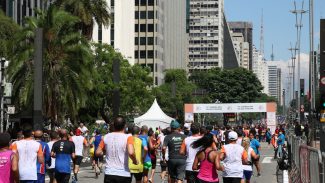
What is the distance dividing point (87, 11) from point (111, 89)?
19750mm

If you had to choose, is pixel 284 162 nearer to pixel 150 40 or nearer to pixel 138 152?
pixel 138 152

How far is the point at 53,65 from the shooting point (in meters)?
37.4

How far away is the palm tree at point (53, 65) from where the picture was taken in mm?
36906

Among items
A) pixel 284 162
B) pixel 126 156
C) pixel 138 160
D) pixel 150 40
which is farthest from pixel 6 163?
pixel 150 40

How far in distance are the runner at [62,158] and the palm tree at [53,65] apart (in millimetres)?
20107

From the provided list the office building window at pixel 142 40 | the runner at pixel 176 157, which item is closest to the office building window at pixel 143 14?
the office building window at pixel 142 40

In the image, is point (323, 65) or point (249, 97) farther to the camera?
point (249, 97)

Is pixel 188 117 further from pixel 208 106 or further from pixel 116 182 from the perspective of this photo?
pixel 116 182

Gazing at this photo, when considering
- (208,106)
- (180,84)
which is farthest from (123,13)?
(208,106)

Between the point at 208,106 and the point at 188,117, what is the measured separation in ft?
6.26

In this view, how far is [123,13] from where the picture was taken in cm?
12188

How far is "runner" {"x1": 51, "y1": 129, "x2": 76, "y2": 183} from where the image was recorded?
1664 centimetres

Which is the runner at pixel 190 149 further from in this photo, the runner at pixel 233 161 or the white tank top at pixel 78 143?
the white tank top at pixel 78 143

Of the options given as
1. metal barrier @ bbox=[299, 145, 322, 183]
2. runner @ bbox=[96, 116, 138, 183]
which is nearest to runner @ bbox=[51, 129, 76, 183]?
metal barrier @ bbox=[299, 145, 322, 183]
